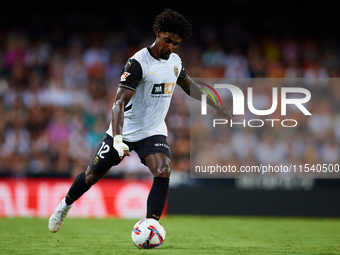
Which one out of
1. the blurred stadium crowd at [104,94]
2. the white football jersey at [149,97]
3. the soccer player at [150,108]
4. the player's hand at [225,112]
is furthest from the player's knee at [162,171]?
the blurred stadium crowd at [104,94]

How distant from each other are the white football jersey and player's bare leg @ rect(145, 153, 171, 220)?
39cm

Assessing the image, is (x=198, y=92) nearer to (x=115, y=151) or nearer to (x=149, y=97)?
(x=149, y=97)

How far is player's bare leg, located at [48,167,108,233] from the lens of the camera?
19.4ft

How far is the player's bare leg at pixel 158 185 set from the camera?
5262mm

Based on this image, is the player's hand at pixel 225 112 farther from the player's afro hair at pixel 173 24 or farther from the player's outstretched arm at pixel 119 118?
the player's outstretched arm at pixel 119 118

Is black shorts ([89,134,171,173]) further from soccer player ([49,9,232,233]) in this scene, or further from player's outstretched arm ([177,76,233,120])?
player's outstretched arm ([177,76,233,120])

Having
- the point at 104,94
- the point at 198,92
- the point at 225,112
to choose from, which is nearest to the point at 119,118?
the point at 198,92

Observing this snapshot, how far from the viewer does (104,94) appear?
1425cm

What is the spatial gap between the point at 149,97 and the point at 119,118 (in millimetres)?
616

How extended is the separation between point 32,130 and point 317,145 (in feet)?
23.9

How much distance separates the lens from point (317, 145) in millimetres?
11883

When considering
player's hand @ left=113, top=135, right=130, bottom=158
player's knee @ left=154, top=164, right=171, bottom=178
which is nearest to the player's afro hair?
player's hand @ left=113, top=135, right=130, bottom=158

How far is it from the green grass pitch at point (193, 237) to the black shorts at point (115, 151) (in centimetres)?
92

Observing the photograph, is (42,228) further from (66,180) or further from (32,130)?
(32,130)
